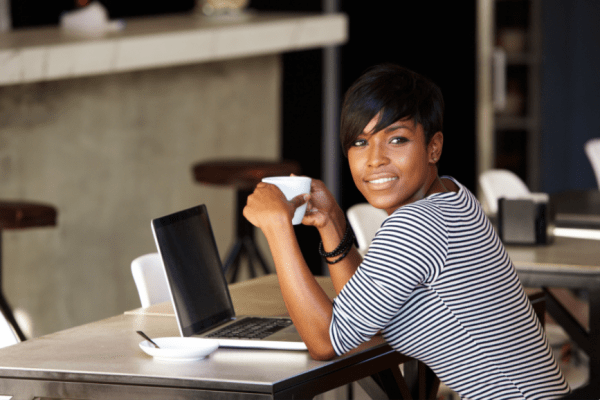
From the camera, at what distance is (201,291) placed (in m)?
1.68

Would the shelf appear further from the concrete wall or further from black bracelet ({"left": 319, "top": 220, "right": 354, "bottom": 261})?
black bracelet ({"left": 319, "top": 220, "right": 354, "bottom": 261})

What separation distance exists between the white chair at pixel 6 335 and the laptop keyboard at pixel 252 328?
1.56 ft

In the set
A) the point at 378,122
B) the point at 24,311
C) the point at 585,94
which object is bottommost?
the point at 24,311

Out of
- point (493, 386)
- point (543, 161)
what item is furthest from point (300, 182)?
point (543, 161)

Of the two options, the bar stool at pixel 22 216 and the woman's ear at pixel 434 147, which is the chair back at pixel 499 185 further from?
the woman's ear at pixel 434 147

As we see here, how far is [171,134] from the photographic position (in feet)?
14.0

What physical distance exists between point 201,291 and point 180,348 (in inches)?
8.2

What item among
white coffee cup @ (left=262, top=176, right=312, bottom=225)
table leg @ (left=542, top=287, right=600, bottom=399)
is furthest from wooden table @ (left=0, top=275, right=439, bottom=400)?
table leg @ (left=542, top=287, right=600, bottom=399)

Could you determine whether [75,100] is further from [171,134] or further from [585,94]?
[585,94]

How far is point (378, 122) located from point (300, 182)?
18 cm

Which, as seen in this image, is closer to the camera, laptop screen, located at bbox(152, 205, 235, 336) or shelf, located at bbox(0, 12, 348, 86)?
laptop screen, located at bbox(152, 205, 235, 336)

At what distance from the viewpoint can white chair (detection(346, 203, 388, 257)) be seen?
9.21 ft

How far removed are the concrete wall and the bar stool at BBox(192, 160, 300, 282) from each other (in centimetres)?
44

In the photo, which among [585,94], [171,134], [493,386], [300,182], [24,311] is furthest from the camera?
[585,94]
